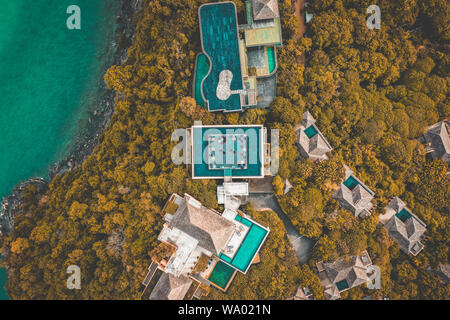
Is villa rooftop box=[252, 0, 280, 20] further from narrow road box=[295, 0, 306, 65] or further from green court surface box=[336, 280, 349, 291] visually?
green court surface box=[336, 280, 349, 291]

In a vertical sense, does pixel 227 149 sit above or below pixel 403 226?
above

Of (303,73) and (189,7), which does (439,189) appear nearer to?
(303,73)

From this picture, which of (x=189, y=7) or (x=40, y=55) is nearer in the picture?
(x=189, y=7)

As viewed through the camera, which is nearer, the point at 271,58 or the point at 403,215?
the point at 271,58

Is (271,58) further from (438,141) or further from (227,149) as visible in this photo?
(438,141)

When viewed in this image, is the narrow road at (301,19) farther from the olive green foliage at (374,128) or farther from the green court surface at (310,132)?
the green court surface at (310,132)

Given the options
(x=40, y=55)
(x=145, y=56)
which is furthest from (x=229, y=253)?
(x=40, y=55)

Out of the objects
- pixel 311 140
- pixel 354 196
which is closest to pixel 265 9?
pixel 311 140
